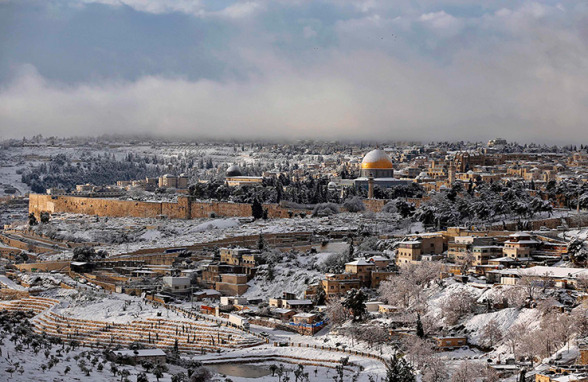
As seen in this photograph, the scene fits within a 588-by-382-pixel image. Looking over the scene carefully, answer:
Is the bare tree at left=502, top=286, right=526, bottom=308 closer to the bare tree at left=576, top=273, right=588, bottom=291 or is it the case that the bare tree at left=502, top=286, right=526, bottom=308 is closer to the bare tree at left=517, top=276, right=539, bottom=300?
the bare tree at left=517, top=276, right=539, bottom=300

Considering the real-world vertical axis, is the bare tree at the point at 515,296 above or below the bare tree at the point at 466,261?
below

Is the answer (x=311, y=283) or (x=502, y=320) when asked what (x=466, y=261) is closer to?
(x=311, y=283)

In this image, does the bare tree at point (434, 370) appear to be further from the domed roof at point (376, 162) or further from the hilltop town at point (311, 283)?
the domed roof at point (376, 162)

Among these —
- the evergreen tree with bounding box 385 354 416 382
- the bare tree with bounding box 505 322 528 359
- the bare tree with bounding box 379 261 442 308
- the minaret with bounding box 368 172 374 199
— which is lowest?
the evergreen tree with bounding box 385 354 416 382

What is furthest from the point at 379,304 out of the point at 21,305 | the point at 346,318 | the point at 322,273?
the point at 21,305

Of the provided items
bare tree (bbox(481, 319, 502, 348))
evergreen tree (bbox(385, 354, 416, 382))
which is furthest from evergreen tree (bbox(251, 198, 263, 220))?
evergreen tree (bbox(385, 354, 416, 382))

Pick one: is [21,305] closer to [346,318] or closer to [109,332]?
[109,332]

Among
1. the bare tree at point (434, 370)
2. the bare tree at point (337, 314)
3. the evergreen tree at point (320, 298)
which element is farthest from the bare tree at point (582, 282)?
the evergreen tree at point (320, 298)

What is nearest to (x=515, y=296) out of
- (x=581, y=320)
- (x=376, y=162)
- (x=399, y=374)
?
(x=581, y=320)

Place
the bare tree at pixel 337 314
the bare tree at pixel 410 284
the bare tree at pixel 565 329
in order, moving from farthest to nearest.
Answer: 1. the bare tree at pixel 410 284
2. the bare tree at pixel 337 314
3. the bare tree at pixel 565 329
